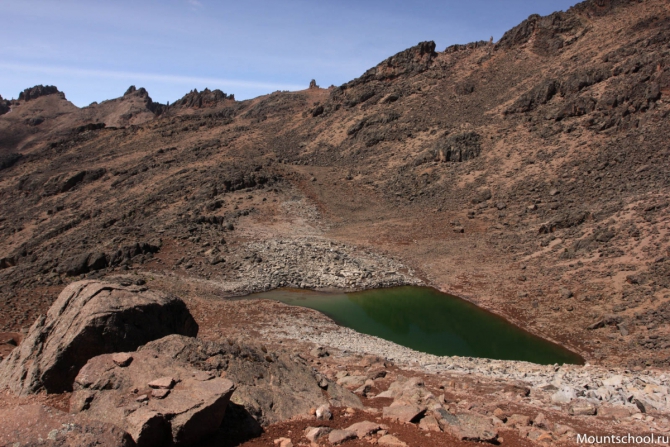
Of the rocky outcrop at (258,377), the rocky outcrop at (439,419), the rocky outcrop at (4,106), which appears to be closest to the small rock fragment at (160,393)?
the rocky outcrop at (258,377)

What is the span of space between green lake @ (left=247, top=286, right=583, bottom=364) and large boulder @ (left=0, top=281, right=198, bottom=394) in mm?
12403

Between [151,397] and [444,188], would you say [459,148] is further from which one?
[151,397]

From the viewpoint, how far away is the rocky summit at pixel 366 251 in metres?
8.48

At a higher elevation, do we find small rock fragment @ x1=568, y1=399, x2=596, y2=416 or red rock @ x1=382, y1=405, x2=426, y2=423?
red rock @ x1=382, y1=405, x2=426, y2=423

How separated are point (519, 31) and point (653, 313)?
4990 cm

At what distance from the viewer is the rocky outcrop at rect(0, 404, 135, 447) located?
6.12 m

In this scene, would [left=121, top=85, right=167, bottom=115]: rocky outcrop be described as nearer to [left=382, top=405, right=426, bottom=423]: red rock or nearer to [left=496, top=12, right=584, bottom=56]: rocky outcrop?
[left=496, top=12, right=584, bottom=56]: rocky outcrop

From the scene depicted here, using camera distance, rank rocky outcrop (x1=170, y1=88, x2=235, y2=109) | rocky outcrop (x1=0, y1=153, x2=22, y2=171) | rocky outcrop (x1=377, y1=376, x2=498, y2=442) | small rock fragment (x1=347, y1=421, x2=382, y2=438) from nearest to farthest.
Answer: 1. small rock fragment (x1=347, y1=421, x2=382, y2=438)
2. rocky outcrop (x1=377, y1=376, x2=498, y2=442)
3. rocky outcrop (x1=0, y1=153, x2=22, y2=171)
4. rocky outcrop (x1=170, y1=88, x2=235, y2=109)

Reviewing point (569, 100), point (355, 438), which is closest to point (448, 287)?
point (355, 438)

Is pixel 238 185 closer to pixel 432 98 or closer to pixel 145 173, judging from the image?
pixel 145 173

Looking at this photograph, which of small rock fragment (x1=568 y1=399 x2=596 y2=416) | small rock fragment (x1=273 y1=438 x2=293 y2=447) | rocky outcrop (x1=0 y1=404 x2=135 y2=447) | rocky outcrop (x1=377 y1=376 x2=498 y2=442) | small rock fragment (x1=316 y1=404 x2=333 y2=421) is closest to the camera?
rocky outcrop (x1=0 y1=404 x2=135 y2=447)

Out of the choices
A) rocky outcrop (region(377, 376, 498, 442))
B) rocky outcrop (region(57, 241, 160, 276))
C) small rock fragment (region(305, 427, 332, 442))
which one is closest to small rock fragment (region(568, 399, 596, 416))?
rocky outcrop (region(377, 376, 498, 442))

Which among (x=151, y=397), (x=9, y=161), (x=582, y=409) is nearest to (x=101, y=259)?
(x=151, y=397)

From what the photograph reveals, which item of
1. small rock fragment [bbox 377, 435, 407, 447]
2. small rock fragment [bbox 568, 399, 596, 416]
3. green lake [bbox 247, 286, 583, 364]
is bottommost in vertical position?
green lake [bbox 247, 286, 583, 364]
